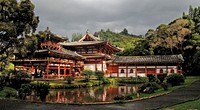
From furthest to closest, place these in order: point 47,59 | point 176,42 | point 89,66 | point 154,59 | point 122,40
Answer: point 122,40, point 176,42, point 89,66, point 154,59, point 47,59

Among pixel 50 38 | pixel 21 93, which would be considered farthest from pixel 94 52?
pixel 21 93

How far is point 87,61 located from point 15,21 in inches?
1151

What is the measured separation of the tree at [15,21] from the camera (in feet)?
81.7

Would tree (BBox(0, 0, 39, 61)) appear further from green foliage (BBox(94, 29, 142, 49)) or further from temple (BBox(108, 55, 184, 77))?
green foliage (BBox(94, 29, 142, 49))

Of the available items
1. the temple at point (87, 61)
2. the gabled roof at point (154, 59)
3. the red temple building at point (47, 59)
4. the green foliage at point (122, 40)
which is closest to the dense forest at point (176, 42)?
the gabled roof at point (154, 59)

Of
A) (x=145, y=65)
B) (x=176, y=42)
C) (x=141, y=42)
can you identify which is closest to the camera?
(x=145, y=65)

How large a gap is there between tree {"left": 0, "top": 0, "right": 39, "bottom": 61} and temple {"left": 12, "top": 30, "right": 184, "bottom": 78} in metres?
10.6

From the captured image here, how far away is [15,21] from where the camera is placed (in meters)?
26.7

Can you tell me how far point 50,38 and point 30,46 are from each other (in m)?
13.6

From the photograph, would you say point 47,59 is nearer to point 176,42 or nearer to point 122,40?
point 176,42

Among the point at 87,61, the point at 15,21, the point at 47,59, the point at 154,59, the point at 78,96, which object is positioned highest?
the point at 15,21

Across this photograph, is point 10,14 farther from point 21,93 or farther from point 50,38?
point 50,38

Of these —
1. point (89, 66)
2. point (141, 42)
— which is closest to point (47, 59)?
point (89, 66)

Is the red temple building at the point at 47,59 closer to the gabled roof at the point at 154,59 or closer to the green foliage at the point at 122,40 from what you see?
the gabled roof at the point at 154,59
